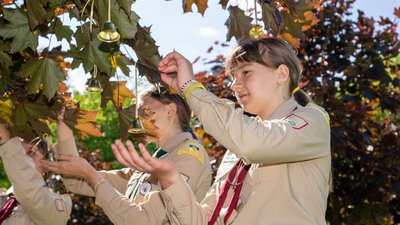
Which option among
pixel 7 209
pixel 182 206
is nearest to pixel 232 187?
pixel 182 206

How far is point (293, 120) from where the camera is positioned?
7.43 ft

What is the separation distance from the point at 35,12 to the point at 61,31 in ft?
1.00

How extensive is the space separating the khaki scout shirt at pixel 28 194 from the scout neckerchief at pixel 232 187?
1.63 meters

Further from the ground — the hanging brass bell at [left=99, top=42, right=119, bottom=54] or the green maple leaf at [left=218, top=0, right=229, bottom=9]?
the green maple leaf at [left=218, top=0, right=229, bottom=9]

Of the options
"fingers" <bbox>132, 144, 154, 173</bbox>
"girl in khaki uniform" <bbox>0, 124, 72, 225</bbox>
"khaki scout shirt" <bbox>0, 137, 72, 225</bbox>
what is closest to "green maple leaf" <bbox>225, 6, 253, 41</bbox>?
"fingers" <bbox>132, 144, 154, 173</bbox>

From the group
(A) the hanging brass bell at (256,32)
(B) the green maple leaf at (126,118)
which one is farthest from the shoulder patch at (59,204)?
(A) the hanging brass bell at (256,32)

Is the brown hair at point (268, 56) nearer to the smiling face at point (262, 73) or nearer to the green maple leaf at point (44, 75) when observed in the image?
the smiling face at point (262, 73)

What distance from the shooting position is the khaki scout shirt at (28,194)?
376cm

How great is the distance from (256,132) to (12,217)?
2.51 metres

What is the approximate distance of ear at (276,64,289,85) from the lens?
2.54 m

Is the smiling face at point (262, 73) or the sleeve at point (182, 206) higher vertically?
the smiling face at point (262, 73)

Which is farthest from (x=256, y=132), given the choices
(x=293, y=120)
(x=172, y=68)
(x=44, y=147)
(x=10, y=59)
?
(x=44, y=147)

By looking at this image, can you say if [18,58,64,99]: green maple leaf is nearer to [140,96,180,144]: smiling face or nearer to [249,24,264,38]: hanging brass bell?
[249,24,264,38]: hanging brass bell

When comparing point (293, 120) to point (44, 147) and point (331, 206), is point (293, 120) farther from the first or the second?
point (331, 206)
